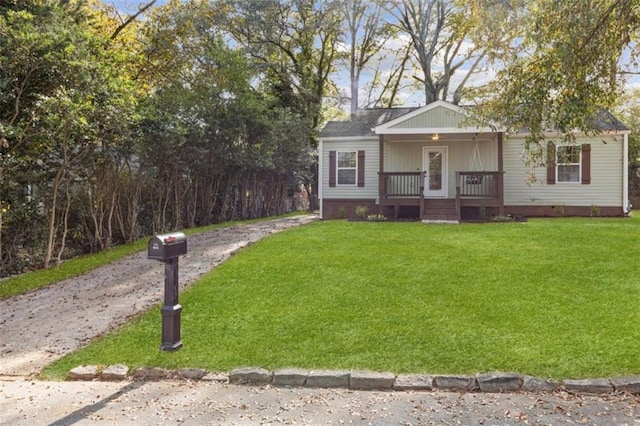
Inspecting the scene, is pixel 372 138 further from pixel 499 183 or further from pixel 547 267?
pixel 547 267

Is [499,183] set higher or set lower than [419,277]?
higher

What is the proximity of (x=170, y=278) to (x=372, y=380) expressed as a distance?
2041 mm

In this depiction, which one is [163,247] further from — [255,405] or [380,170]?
[380,170]

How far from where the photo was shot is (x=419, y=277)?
6699mm

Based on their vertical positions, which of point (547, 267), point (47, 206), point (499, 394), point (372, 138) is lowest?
point (499, 394)

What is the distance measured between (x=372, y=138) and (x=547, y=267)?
394 inches

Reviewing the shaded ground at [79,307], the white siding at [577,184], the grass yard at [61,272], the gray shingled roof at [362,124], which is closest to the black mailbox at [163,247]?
the shaded ground at [79,307]

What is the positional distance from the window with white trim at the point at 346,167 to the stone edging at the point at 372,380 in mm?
12953

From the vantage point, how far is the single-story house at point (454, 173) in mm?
14391

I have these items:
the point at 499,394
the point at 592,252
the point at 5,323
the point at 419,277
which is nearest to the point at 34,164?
the point at 5,323

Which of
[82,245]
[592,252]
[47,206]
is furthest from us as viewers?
[82,245]

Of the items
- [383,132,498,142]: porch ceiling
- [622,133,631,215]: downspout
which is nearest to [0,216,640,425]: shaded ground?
[383,132,498,142]: porch ceiling

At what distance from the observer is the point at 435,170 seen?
628 inches

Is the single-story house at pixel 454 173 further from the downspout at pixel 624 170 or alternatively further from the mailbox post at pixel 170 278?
the mailbox post at pixel 170 278
